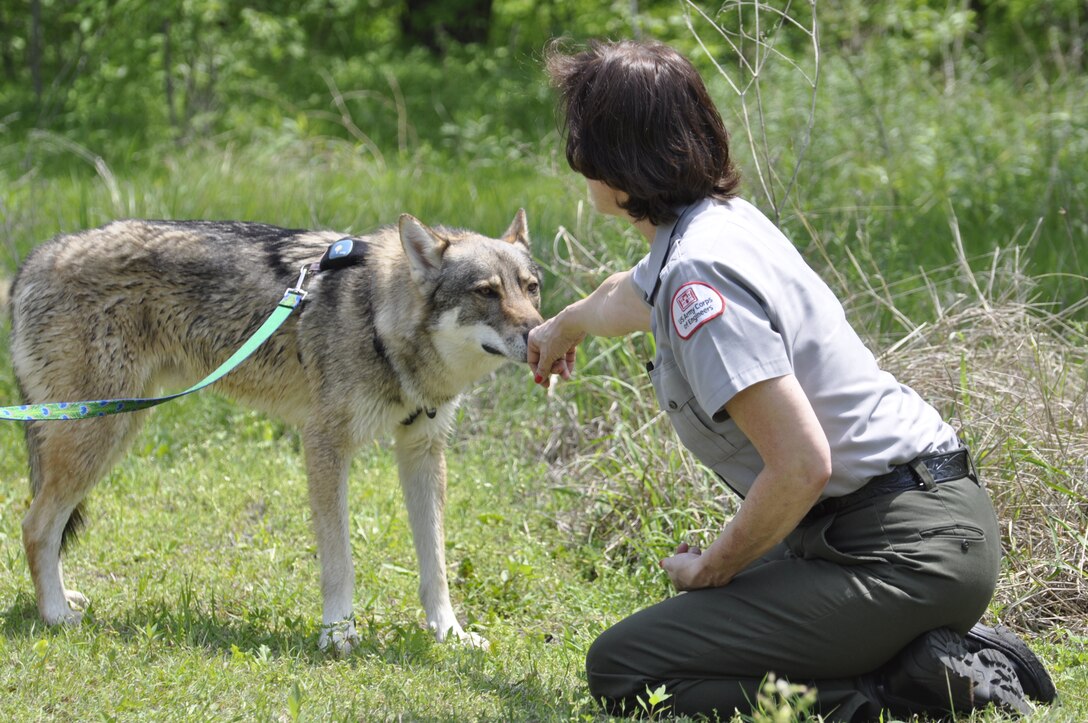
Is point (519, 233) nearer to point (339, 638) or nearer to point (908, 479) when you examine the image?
point (339, 638)

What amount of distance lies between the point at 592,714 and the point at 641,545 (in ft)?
5.13

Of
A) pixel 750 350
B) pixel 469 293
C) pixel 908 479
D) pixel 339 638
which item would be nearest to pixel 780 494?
pixel 750 350

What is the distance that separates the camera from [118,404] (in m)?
4.07

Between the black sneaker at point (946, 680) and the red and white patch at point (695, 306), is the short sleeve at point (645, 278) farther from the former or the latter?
the black sneaker at point (946, 680)

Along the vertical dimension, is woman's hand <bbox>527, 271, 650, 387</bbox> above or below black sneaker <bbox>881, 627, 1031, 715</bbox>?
above

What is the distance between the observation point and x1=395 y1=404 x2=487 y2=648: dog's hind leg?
462 centimetres

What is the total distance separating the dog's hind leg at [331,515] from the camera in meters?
4.38

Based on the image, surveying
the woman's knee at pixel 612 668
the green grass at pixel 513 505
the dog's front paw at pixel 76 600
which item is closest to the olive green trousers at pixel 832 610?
the woman's knee at pixel 612 668

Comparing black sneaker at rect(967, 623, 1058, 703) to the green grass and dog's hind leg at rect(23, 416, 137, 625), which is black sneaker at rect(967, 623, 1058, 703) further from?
dog's hind leg at rect(23, 416, 137, 625)

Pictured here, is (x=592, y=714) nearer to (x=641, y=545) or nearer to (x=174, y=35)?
(x=641, y=545)

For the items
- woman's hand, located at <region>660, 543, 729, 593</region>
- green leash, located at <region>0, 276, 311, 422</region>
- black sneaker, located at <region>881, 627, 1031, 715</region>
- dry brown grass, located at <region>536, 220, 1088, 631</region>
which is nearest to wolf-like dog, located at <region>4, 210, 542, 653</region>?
green leash, located at <region>0, 276, 311, 422</region>

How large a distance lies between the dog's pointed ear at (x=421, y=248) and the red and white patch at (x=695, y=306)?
1758mm

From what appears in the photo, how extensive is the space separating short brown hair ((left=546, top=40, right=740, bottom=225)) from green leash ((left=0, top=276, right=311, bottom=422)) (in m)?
1.71

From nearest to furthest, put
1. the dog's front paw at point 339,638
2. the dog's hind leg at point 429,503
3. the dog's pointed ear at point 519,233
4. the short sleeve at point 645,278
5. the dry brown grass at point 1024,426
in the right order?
the short sleeve at point 645,278
the dog's front paw at point 339,638
the dry brown grass at point 1024,426
the dog's hind leg at point 429,503
the dog's pointed ear at point 519,233
